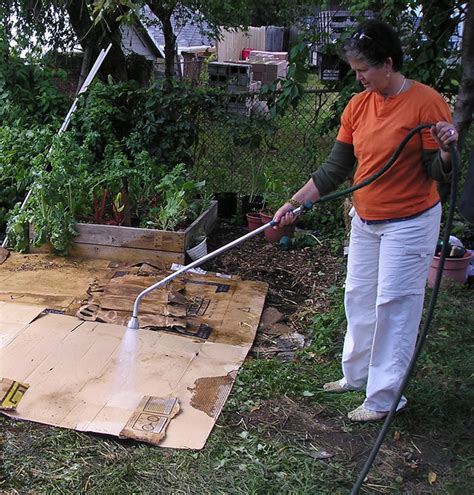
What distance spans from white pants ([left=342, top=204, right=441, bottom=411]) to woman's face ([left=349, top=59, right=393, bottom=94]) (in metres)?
0.58

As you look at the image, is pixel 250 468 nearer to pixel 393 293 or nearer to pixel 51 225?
pixel 393 293

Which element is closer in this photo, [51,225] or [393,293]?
[393,293]

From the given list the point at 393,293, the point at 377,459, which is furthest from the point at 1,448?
the point at 393,293

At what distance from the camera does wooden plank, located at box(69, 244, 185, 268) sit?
16.8 feet

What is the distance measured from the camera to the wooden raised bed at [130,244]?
5.10 meters

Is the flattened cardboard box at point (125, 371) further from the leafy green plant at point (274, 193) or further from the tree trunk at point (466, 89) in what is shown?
the tree trunk at point (466, 89)

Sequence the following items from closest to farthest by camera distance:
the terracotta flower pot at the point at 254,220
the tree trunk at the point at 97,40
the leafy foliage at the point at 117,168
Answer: the leafy foliage at the point at 117,168 < the terracotta flower pot at the point at 254,220 < the tree trunk at the point at 97,40

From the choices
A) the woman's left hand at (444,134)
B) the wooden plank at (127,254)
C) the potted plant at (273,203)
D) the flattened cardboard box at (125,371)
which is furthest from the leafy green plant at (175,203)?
the woman's left hand at (444,134)

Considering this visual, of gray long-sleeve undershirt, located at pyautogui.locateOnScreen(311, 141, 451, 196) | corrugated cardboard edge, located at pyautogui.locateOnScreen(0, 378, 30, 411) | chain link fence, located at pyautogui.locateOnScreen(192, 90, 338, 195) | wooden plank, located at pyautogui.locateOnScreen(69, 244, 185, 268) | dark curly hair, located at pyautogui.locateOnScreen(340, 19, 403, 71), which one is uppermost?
dark curly hair, located at pyautogui.locateOnScreen(340, 19, 403, 71)

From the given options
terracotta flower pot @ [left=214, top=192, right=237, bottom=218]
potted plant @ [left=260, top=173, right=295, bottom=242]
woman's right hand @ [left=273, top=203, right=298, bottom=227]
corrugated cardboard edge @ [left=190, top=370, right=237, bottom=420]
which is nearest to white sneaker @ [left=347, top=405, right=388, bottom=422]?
corrugated cardboard edge @ [left=190, top=370, right=237, bottom=420]

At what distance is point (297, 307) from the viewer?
4590mm

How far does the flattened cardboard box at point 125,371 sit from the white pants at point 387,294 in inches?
30.9

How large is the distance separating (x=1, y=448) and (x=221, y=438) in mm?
969

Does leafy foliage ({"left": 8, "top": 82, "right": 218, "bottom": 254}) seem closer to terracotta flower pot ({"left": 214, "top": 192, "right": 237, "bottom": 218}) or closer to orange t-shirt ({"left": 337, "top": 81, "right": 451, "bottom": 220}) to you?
terracotta flower pot ({"left": 214, "top": 192, "right": 237, "bottom": 218})
